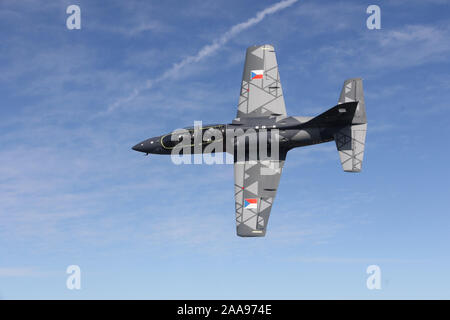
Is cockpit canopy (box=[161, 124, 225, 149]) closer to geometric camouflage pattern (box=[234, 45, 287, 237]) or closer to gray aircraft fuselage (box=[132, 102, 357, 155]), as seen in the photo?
gray aircraft fuselage (box=[132, 102, 357, 155])

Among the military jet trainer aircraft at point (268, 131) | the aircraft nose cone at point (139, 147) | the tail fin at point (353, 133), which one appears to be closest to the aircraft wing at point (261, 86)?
the military jet trainer aircraft at point (268, 131)

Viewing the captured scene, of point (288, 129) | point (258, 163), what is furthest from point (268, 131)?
point (258, 163)

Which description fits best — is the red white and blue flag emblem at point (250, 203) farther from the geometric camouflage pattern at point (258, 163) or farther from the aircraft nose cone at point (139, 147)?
the aircraft nose cone at point (139, 147)

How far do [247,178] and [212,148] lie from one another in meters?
4.26

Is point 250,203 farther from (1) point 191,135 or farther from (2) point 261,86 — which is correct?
(2) point 261,86

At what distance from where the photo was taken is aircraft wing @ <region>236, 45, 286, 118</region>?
38.7 meters

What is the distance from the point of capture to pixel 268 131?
1446 inches

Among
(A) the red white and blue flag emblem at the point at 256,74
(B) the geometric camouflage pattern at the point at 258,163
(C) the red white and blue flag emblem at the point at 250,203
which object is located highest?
(A) the red white and blue flag emblem at the point at 256,74

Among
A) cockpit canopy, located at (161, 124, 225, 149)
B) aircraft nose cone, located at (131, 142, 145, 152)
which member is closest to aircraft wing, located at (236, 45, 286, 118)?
cockpit canopy, located at (161, 124, 225, 149)

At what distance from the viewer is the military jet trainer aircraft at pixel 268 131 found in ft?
111

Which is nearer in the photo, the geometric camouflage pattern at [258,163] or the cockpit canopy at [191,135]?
the geometric camouflage pattern at [258,163]

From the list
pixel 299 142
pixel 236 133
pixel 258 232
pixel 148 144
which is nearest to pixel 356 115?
pixel 299 142

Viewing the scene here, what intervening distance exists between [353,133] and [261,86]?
8.77 meters

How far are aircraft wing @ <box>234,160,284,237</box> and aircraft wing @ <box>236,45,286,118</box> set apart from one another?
16.0 feet
